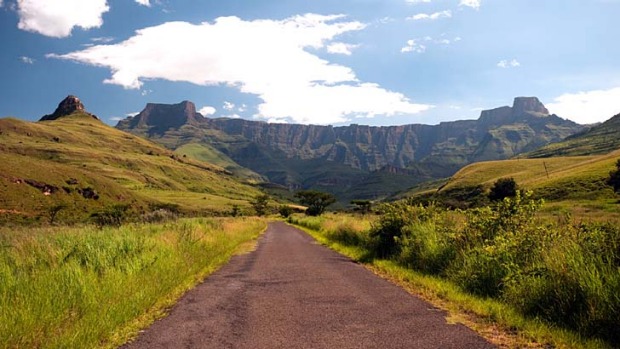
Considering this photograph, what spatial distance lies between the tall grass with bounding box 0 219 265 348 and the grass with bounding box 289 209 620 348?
6675mm

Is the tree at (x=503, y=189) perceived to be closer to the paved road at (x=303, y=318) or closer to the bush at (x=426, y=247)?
the bush at (x=426, y=247)

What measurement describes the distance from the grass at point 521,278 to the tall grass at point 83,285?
667cm

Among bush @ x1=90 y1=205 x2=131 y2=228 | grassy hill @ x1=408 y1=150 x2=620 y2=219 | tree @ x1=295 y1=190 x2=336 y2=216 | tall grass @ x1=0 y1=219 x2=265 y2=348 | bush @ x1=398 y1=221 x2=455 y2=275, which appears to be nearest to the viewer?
tall grass @ x1=0 y1=219 x2=265 y2=348

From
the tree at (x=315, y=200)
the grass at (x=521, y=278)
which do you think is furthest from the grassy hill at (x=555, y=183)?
the tree at (x=315, y=200)

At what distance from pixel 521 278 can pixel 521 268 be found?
958mm

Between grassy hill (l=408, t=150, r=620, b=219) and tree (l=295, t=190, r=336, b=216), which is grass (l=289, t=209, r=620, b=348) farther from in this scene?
tree (l=295, t=190, r=336, b=216)

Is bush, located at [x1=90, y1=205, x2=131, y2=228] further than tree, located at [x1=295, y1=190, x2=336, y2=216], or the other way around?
A: tree, located at [x1=295, y1=190, x2=336, y2=216]

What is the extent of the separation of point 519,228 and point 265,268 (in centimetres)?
934

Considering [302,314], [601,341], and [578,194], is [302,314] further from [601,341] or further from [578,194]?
[578,194]

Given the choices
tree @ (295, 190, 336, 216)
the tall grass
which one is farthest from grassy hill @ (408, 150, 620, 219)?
tree @ (295, 190, 336, 216)

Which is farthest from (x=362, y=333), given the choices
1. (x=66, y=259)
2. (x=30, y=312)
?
(x=66, y=259)

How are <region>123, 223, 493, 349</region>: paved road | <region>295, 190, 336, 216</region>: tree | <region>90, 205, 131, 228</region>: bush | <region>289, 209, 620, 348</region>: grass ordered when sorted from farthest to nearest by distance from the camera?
<region>295, 190, 336, 216</region>: tree → <region>90, 205, 131, 228</region>: bush → <region>289, 209, 620, 348</region>: grass → <region>123, 223, 493, 349</region>: paved road

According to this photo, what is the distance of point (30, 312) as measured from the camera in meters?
7.30

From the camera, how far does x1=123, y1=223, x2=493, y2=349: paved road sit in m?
7.27
